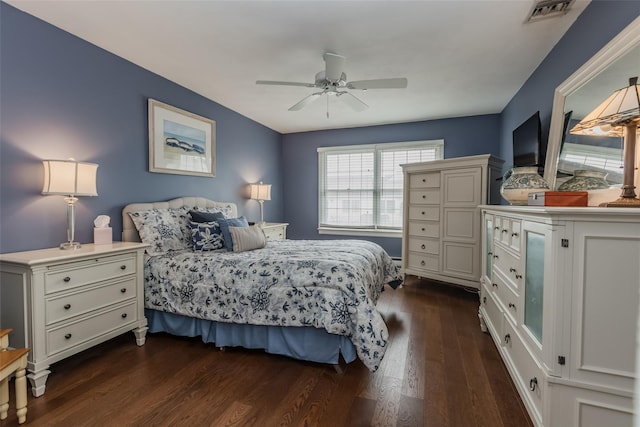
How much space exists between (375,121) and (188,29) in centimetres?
331

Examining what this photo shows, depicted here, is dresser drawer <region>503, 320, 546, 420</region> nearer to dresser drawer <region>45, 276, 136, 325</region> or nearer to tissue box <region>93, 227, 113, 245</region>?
dresser drawer <region>45, 276, 136, 325</region>

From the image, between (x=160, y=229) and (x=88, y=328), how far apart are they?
3.33 feet

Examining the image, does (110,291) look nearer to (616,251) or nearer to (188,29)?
(188,29)

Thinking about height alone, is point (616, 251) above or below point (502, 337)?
above

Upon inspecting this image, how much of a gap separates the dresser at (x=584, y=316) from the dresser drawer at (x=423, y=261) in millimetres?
2421

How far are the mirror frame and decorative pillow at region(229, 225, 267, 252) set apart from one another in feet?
8.66

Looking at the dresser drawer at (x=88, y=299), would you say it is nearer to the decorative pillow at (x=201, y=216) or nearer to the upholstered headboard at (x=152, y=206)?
the upholstered headboard at (x=152, y=206)

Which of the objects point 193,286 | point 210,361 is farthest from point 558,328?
point 193,286

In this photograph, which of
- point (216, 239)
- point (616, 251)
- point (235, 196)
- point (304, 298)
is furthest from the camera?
point (235, 196)

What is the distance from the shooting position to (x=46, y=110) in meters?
2.29

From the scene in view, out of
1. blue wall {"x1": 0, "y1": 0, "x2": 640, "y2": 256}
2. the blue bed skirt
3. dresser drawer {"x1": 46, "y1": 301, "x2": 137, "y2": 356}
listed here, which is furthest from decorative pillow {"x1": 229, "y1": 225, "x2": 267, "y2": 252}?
blue wall {"x1": 0, "y1": 0, "x2": 640, "y2": 256}

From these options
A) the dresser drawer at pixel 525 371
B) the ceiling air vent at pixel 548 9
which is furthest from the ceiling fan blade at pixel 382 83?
the dresser drawer at pixel 525 371

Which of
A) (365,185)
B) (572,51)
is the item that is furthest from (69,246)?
(365,185)

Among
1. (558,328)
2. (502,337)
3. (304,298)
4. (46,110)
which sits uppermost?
(46,110)
